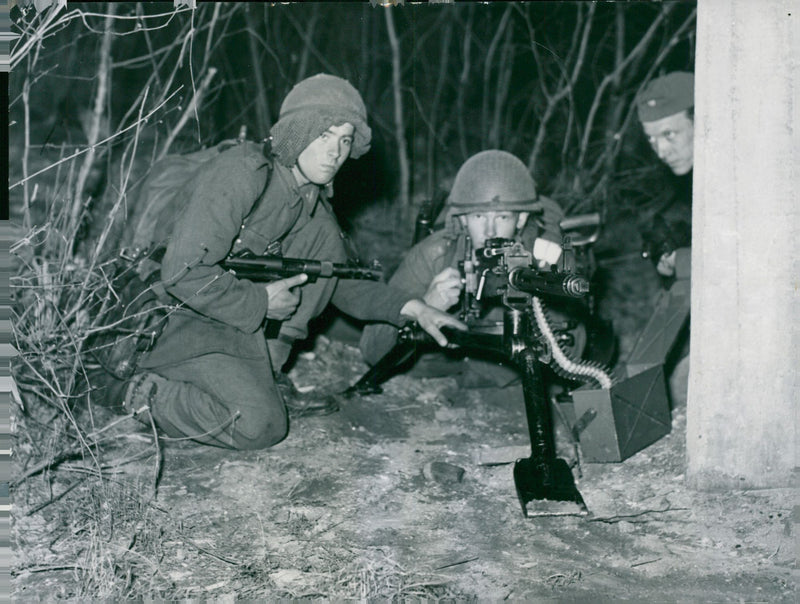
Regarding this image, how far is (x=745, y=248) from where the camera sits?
11.7ft

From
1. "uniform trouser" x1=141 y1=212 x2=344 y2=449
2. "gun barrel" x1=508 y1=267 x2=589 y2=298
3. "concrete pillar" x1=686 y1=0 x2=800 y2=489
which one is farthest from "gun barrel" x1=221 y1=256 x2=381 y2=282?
"concrete pillar" x1=686 y1=0 x2=800 y2=489

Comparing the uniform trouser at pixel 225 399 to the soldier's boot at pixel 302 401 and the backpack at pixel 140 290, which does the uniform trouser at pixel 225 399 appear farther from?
the soldier's boot at pixel 302 401

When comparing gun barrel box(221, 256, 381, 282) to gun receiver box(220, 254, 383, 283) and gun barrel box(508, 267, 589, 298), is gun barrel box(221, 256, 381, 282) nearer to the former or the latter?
gun receiver box(220, 254, 383, 283)

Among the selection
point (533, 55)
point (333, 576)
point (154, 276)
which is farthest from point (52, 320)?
point (533, 55)

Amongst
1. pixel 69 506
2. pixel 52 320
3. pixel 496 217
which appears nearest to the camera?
pixel 69 506

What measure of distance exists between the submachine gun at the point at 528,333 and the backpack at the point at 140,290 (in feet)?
4.54

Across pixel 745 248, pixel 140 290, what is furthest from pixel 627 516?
pixel 140 290

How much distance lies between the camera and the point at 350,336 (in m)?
6.25

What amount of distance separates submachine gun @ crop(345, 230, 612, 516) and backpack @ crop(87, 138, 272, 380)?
4.54ft

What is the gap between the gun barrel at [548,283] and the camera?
3.34m

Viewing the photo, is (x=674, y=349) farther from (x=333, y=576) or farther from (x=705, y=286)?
(x=333, y=576)

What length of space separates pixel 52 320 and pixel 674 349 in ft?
13.3

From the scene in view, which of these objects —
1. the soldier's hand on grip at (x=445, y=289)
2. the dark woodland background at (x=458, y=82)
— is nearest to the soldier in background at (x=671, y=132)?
the soldier's hand on grip at (x=445, y=289)

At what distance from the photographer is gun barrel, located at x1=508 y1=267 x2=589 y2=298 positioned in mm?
3338
